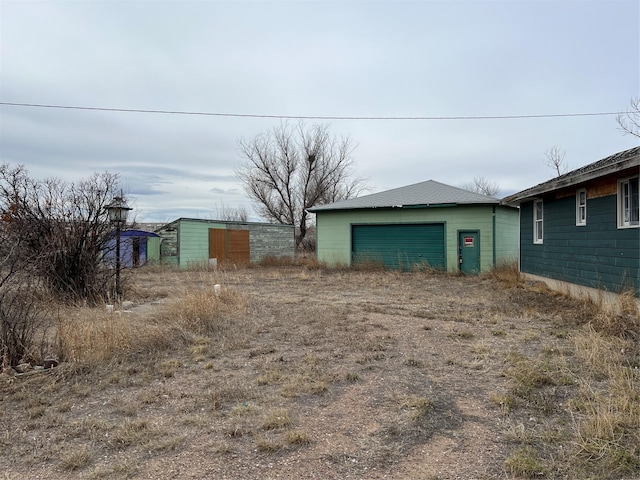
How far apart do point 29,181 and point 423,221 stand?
1298cm

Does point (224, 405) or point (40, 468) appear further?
point (224, 405)

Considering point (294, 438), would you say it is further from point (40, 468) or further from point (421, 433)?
point (40, 468)

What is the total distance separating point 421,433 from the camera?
10.8ft

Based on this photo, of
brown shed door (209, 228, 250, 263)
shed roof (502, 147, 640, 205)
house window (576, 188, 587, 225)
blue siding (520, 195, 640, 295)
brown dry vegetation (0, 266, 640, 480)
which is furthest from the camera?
brown shed door (209, 228, 250, 263)

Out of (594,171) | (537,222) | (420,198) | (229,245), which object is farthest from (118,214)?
(229,245)

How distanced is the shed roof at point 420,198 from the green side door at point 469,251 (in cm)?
120

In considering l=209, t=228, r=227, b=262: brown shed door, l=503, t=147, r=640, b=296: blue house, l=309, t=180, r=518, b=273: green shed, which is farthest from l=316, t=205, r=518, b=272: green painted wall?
l=209, t=228, r=227, b=262: brown shed door

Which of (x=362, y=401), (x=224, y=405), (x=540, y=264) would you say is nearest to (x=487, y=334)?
(x=362, y=401)

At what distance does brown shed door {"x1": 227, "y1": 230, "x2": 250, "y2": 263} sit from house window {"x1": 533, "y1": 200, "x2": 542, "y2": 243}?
1436cm

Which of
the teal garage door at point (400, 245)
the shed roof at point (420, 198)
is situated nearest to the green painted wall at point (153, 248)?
the shed roof at point (420, 198)

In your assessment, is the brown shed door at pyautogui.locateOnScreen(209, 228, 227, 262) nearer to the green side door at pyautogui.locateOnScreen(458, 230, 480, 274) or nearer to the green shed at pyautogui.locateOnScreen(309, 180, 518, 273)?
the green shed at pyautogui.locateOnScreen(309, 180, 518, 273)

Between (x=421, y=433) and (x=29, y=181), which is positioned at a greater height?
(x=29, y=181)

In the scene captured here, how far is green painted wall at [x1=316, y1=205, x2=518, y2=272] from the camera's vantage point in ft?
53.8

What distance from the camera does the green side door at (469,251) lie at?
16484 millimetres
